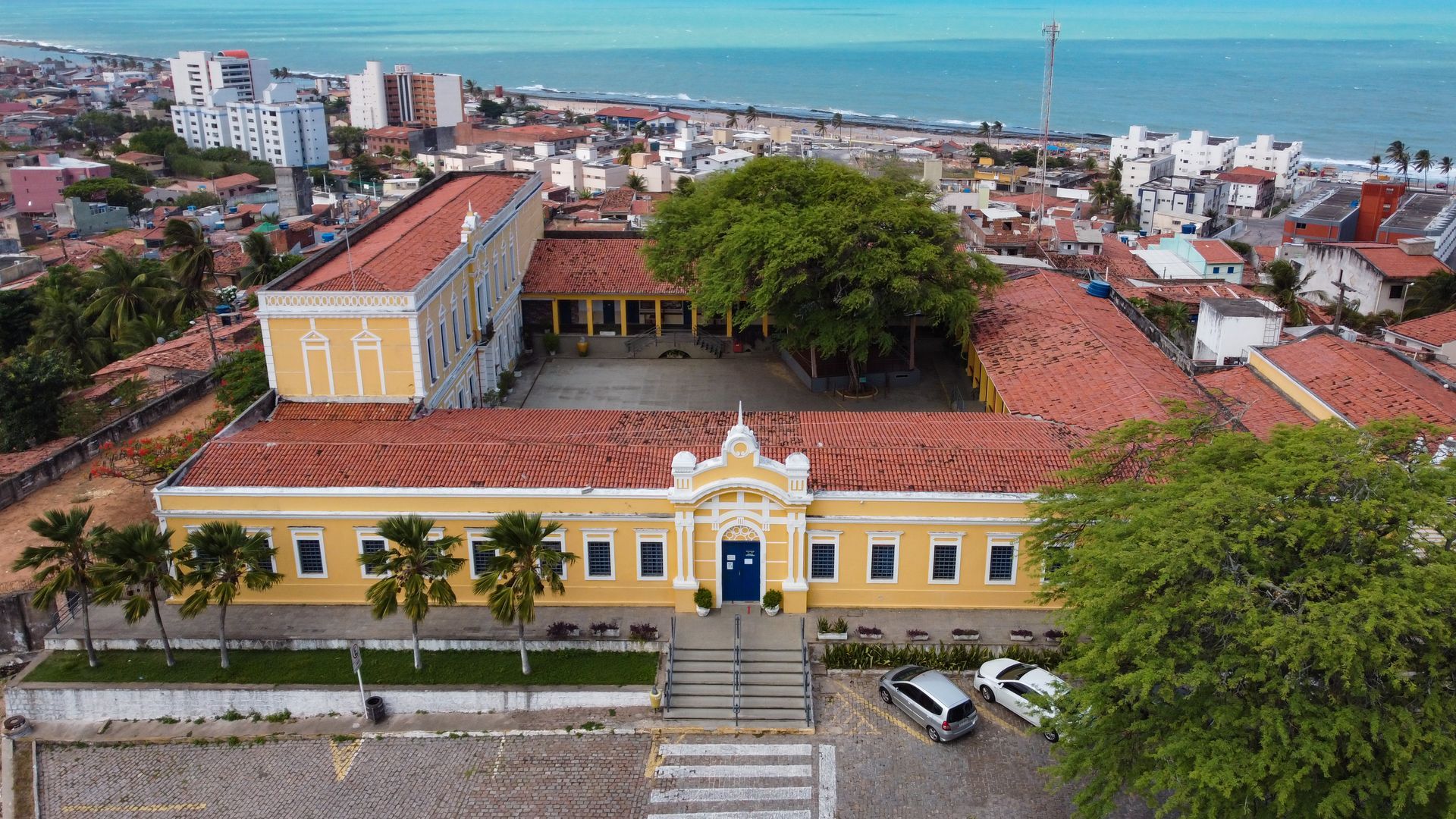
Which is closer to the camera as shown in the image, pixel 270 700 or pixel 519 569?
pixel 519 569

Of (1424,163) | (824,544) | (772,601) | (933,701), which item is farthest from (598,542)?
(1424,163)

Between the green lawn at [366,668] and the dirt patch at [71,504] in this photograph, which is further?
the dirt patch at [71,504]

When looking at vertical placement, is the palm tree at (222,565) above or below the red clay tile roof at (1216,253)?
above

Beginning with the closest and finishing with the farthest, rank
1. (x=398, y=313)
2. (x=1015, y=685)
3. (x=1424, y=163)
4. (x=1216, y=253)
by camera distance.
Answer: (x=1015, y=685)
(x=398, y=313)
(x=1216, y=253)
(x=1424, y=163)

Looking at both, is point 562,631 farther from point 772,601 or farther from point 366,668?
point 772,601

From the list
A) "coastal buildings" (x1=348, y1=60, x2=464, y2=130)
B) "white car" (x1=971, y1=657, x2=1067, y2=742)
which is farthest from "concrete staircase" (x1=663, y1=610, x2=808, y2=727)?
"coastal buildings" (x1=348, y1=60, x2=464, y2=130)

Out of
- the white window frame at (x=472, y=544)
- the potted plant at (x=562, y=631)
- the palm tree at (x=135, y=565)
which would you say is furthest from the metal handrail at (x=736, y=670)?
the palm tree at (x=135, y=565)

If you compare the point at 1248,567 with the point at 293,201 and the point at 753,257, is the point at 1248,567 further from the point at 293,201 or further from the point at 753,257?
the point at 293,201

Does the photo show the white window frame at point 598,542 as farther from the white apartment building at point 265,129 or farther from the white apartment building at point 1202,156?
the white apartment building at point 265,129
